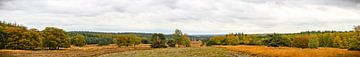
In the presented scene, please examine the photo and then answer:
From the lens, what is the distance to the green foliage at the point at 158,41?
11869cm

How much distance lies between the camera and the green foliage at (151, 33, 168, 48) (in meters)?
119

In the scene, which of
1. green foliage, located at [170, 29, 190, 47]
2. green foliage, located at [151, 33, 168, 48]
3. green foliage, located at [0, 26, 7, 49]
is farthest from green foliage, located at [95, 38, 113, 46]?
green foliage, located at [0, 26, 7, 49]

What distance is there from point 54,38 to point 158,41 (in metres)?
25.6

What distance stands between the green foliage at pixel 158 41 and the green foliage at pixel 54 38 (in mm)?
20917

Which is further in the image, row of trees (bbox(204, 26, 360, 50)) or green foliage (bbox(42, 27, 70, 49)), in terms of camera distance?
green foliage (bbox(42, 27, 70, 49))

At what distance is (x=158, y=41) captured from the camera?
120875 millimetres

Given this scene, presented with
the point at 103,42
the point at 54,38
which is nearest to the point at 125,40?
the point at 54,38

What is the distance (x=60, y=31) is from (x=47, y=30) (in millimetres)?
3176

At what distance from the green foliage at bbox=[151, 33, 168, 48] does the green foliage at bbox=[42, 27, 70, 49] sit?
2092 cm

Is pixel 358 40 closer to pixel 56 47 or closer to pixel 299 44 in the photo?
pixel 299 44

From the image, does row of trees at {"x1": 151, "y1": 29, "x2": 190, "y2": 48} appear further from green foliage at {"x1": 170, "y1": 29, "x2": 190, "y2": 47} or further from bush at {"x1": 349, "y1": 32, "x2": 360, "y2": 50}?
bush at {"x1": 349, "y1": 32, "x2": 360, "y2": 50}

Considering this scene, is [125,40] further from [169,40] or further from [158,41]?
[158,41]

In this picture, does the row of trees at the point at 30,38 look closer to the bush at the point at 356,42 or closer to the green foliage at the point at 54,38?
the green foliage at the point at 54,38

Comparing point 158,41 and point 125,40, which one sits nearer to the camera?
point 158,41
